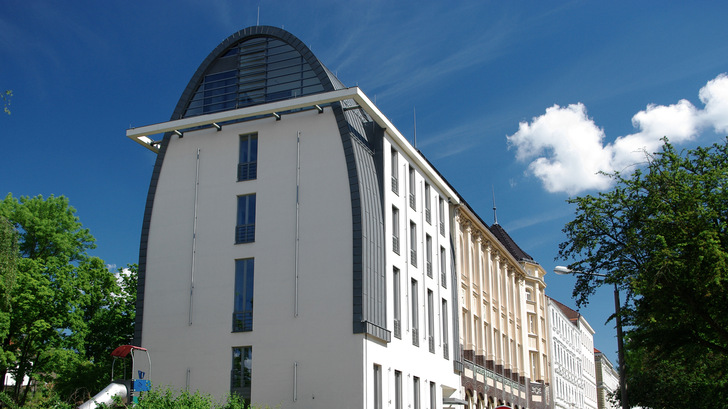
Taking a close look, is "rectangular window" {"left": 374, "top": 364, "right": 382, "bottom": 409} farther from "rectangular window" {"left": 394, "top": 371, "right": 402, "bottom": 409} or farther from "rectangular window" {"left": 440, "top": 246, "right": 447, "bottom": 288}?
"rectangular window" {"left": 440, "top": 246, "right": 447, "bottom": 288}

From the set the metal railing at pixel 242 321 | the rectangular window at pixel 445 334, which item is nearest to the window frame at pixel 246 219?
the metal railing at pixel 242 321

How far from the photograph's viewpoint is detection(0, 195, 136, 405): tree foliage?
1604 inches

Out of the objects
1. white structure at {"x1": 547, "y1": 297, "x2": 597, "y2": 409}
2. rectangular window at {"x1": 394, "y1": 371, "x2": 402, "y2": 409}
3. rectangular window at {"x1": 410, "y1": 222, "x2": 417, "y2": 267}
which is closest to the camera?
rectangular window at {"x1": 394, "y1": 371, "x2": 402, "y2": 409}

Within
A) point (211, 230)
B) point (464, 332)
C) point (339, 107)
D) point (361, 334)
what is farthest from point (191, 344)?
point (464, 332)

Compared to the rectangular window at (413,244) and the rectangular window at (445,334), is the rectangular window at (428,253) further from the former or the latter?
the rectangular window at (445,334)

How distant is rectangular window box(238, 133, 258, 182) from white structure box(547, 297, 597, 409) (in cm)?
4365

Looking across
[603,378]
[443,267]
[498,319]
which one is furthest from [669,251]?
[603,378]

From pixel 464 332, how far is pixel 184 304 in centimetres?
1916

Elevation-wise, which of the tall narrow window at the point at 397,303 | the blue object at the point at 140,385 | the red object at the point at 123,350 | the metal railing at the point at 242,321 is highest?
the tall narrow window at the point at 397,303

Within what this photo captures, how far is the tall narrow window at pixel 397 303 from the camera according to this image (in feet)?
114

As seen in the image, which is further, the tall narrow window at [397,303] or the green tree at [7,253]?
the tall narrow window at [397,303]

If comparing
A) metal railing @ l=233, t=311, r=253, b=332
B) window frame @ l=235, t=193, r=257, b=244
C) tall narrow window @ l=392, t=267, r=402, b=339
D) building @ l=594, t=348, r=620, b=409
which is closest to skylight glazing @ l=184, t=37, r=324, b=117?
window frame @ l=235, t=193, r=257, b=244

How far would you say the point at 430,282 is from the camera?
40062mm

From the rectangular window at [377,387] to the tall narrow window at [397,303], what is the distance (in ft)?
8.96
